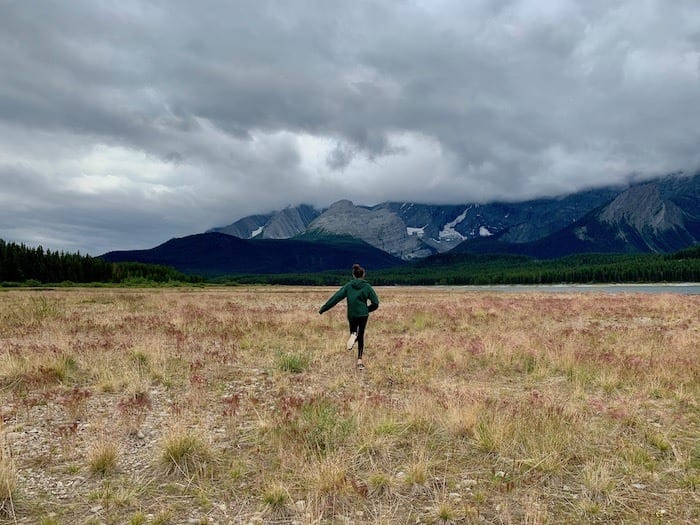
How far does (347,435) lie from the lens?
7.68 meters

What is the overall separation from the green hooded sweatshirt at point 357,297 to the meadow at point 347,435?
1.80 m

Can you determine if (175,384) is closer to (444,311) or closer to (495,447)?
(495,447)

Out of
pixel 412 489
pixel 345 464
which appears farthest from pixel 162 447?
pixel 412 489

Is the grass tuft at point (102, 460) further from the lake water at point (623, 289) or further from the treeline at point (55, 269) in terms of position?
the treeline at point (55, 269)

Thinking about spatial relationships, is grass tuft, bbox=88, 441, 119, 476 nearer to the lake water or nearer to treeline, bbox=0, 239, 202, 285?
the lake water

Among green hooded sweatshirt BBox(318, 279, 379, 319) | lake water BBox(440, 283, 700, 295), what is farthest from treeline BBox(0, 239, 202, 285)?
green hooded sweatshirt BBox(318, 279, 379, 319)

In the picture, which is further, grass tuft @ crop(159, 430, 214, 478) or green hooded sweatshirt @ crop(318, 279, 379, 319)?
green hooded sweatshirt @ crop(318, 279, 379, 319)

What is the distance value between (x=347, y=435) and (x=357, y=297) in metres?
6.90

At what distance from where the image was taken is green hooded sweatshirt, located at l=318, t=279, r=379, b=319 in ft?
46.5

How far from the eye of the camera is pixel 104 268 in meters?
110

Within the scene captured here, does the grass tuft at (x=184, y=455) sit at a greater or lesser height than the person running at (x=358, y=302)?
lesser

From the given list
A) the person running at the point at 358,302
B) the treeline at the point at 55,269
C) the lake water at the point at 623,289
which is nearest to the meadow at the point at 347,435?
the person running at the point at 358,302

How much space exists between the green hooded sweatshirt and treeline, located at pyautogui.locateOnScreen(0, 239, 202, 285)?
335ft

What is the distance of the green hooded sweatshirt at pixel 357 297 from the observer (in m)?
14.2
